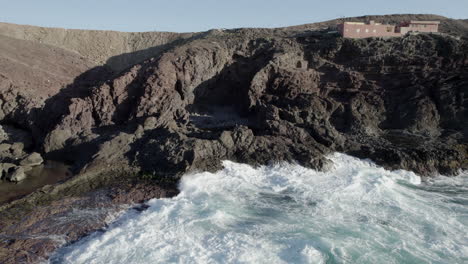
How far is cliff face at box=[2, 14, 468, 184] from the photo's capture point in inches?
772

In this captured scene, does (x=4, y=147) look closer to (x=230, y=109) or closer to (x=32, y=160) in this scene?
(x=32, y=160)

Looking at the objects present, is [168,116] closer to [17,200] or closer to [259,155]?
[259,155]

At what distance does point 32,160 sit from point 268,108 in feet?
54.3

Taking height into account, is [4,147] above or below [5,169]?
above

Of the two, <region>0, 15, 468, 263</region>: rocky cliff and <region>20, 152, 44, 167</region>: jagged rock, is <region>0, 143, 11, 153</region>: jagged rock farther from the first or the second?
<region>20, 152, 44, 167</region>: jagged rock

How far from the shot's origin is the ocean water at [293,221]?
37.8ft

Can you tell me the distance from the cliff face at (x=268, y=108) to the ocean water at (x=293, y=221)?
1581mm

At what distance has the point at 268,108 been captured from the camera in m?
24.7

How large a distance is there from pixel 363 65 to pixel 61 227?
86.6 ft

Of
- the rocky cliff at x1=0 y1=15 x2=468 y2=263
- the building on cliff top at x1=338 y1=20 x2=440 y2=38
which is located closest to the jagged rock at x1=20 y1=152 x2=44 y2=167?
the rocky cliff at x1=0 y1=15 x2=468 y2=263

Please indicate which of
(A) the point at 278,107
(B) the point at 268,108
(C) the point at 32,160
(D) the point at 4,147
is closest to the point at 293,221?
(B) the point at 268,108

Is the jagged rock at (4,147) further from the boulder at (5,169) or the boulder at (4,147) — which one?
the boulder at (5,169)

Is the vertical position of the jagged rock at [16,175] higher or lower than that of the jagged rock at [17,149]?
lower

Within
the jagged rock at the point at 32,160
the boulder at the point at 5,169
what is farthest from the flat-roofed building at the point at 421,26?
the boulder at the point at 5,169
